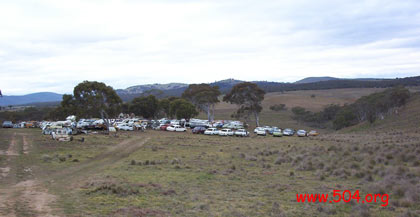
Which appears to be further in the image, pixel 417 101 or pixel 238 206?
pixel 417 101

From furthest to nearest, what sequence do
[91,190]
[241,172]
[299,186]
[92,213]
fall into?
[241,172], [299,186], [91,190], [92,213]

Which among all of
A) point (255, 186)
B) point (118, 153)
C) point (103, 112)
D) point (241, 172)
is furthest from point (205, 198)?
point (103, 112)

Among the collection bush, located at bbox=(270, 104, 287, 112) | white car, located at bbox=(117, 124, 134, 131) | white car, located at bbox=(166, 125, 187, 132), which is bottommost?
white car, located at bbox=(166, 125, 187, 132)

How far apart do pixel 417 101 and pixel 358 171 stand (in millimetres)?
66848

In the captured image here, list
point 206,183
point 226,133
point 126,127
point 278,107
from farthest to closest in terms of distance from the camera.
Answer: point 278,107, point 126,127, point 226,133, point 206,183

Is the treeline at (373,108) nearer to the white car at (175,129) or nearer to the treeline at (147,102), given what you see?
the treeline at (147,102)

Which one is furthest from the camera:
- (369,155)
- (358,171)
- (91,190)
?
(369,155)

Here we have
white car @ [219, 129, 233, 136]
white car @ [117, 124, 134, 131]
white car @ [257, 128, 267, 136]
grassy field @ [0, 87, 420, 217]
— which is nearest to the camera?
grassy field @ [0, 87, 420, 217]

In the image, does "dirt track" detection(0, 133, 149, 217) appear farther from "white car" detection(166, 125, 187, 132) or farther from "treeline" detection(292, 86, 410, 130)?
"treeline" detection(292, 86, 410, 130)

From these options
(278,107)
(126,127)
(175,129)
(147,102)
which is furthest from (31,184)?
(278,107)

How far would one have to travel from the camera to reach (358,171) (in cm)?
1738

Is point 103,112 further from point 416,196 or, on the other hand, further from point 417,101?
point 417,101

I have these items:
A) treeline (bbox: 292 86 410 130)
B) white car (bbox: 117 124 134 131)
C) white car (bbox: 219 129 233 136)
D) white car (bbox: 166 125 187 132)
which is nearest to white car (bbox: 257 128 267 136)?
white car (bbox: 219 129 233 136)

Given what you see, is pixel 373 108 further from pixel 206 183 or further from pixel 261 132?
pixel 206 183
